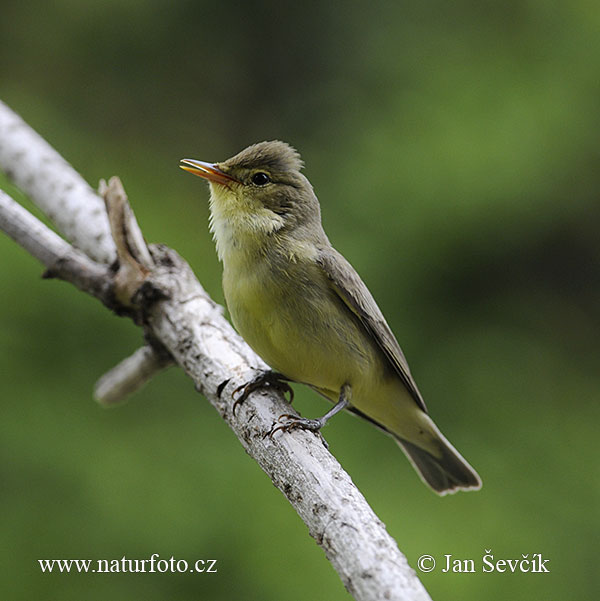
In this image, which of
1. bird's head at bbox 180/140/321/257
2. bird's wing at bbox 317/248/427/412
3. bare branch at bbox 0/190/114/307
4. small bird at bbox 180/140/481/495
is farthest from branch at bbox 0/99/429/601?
bird's wing at bbox 317/248/427/412

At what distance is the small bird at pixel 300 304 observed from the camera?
114 inches

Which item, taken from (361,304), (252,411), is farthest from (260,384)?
(361,304)

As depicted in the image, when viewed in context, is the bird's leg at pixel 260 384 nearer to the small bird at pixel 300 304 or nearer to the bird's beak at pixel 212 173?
the small bird at pixel 300 304

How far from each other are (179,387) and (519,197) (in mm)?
2612

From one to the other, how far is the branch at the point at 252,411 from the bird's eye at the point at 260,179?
55 centimetres

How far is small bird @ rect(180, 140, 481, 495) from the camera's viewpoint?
2.91 m

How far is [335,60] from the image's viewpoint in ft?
21.0

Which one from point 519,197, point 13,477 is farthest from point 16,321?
point 519,197

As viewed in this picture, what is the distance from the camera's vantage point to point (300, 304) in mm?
2918

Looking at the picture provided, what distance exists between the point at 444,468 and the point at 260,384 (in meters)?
1.10

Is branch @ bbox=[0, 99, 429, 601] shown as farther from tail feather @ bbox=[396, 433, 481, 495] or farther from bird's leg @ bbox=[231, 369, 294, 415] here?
tail feather @ bbox=[396, 433, 481, 495]

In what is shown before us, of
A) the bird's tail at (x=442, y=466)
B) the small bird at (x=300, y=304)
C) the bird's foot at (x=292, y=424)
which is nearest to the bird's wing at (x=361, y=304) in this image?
the small bird at (x=300, y=304)

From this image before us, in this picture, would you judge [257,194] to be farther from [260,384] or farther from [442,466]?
[442,466]

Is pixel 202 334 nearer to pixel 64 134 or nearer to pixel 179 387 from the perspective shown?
pixel 179 387
